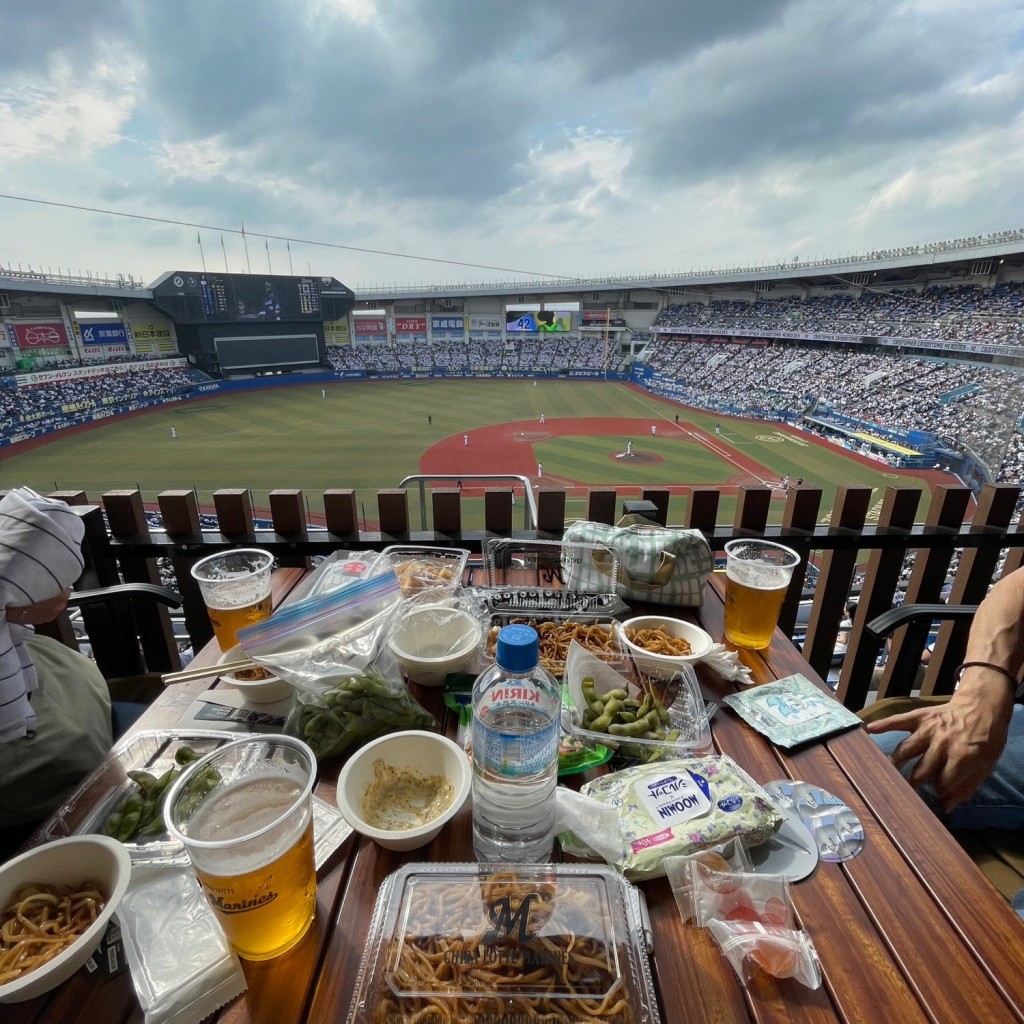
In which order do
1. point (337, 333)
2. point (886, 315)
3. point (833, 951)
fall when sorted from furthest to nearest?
point (337, 333)
point (886, 315)
point (833, 951)

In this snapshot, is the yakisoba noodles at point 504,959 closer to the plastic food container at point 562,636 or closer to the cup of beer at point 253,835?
the cup of beer at point 253,835

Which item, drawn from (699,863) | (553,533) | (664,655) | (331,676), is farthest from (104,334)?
(699,863)

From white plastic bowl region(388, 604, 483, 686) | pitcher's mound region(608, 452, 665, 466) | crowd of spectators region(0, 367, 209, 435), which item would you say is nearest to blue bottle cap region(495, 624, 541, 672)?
white plastic bowl region(388, 604, 483, 686)

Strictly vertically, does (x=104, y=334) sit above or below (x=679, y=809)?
above

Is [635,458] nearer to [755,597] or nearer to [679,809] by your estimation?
[755,597]

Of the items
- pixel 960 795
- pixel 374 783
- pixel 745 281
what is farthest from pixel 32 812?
pixel 745 281

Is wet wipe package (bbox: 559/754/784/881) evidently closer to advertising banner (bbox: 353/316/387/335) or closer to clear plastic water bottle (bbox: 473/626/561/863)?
clear plastic water bottle (bbox: 473/626/561/863)
